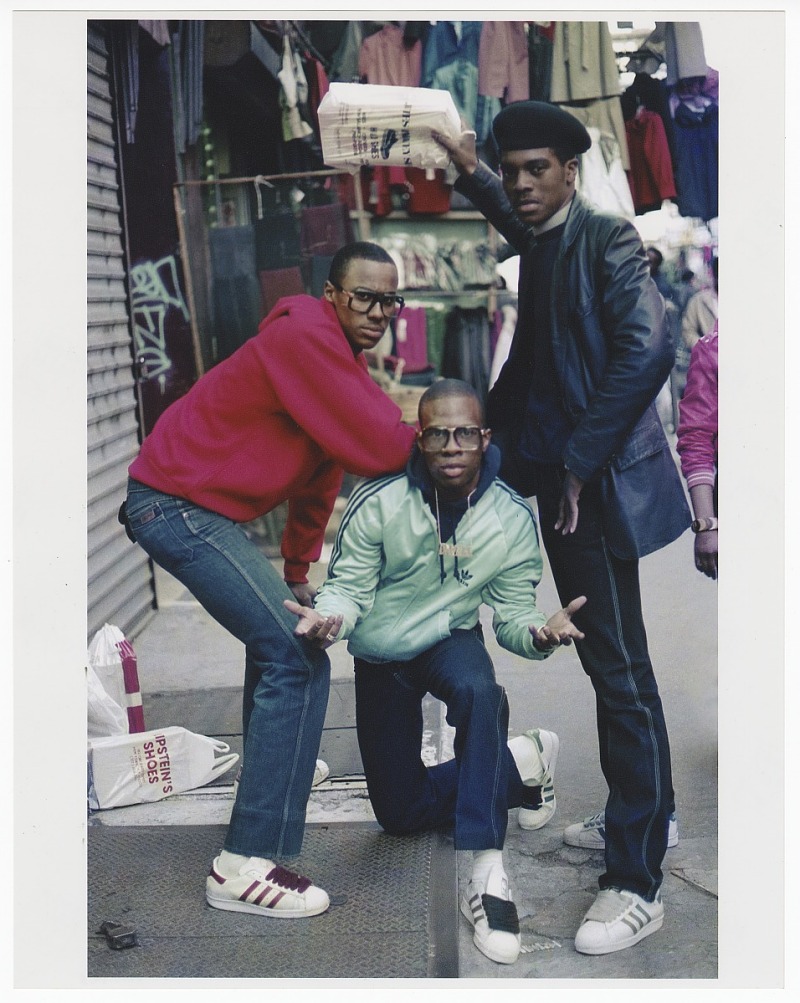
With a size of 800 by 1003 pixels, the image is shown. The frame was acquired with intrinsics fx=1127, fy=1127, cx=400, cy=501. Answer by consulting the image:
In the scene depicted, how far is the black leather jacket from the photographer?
9.44 ft

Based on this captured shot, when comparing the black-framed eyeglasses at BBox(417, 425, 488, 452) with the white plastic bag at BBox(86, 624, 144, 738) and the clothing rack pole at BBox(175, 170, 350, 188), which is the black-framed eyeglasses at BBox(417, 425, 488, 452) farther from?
the clothing rack pole at BBox(175, 170, 350, 188)

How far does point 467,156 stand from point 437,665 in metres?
1.45

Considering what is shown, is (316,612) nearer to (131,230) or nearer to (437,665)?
(437,665)

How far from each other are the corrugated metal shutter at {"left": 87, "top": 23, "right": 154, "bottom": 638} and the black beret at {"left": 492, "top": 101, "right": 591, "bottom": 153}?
2866 mm

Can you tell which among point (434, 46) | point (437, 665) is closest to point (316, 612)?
point (437, 665)

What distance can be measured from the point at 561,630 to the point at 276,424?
100 centimetres

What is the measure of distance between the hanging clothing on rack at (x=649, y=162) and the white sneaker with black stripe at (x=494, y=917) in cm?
614

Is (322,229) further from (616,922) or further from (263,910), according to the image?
(616,922)

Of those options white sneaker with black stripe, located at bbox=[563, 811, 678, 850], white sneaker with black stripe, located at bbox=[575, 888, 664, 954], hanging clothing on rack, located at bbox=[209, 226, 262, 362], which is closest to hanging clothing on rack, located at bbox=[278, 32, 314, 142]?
hanging clothing on rack, located at bbox=[209, 226, 262, 362]

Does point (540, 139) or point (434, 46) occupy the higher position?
point (434, 46)

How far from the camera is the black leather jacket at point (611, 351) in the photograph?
113 inches

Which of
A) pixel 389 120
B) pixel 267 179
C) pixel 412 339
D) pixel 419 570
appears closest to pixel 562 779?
pixel 419 570

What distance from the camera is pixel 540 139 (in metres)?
2.99

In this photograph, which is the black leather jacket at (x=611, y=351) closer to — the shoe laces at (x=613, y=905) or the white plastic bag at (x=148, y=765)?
the shoe laces at (x=613, y=905)
